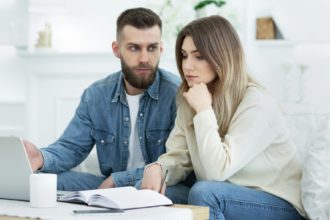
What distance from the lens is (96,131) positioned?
3203 mm

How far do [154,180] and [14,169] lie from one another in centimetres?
53

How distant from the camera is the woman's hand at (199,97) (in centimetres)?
258

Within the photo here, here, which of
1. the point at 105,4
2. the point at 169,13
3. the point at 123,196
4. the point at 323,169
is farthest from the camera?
the point at 105,4

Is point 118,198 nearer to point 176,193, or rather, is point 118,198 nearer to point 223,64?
point 176,193

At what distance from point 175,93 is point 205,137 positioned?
2.13 feet

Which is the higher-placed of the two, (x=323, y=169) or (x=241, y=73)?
(x=241, y=73)

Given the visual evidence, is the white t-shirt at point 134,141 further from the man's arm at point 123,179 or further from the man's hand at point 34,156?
the man's hand at point 34,156

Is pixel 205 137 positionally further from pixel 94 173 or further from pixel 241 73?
pixel 94 173

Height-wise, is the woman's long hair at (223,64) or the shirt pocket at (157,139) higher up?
the woman's long hair at (223,64)

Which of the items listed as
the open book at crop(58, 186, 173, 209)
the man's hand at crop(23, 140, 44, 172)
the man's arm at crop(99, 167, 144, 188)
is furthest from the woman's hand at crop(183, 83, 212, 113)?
the man's hand at crop(23, 140, 44, 172)

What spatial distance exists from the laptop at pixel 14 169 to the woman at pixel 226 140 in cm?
47

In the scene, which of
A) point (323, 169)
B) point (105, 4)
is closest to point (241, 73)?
point (323, 169)

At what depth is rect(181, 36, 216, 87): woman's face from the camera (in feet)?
8.76

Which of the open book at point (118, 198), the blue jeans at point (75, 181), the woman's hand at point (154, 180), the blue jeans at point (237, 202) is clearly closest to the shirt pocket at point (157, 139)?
the blue jeans at point (75, 181)
